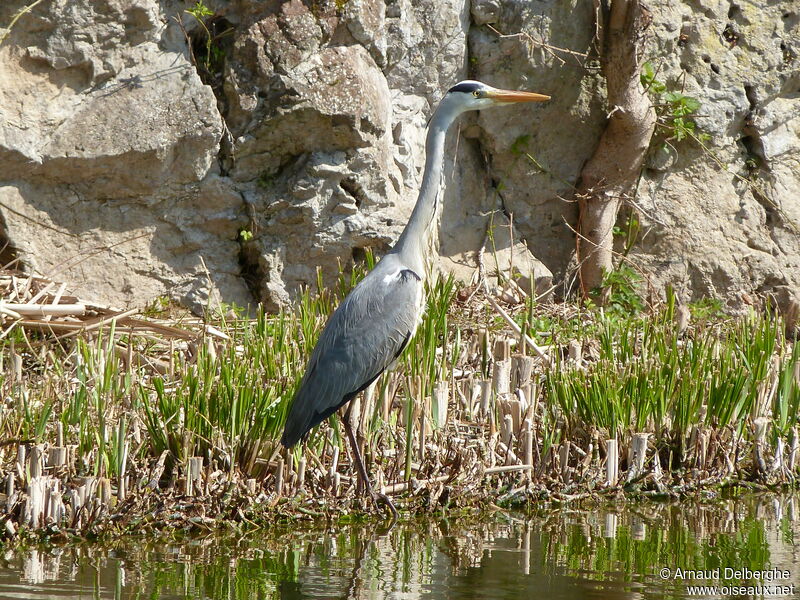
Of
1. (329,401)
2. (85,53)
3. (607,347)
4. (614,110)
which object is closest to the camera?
(329,401)

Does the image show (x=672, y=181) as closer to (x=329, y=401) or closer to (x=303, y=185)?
(x=303, y=185)

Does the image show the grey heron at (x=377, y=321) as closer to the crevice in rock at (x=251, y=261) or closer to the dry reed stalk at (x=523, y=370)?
the dry reed stalk at (x=523, y=370)

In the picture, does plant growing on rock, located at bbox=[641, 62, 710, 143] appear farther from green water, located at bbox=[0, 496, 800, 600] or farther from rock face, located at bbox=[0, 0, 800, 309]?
green water, located at bbox=[0, 496, 800, 600]

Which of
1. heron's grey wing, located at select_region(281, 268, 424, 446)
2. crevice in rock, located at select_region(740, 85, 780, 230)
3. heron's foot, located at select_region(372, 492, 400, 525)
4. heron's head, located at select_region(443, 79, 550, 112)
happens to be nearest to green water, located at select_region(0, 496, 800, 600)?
heron's foot, located at select_region(372, 492, 400, 525)

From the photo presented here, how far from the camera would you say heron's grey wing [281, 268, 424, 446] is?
4555 millimetres

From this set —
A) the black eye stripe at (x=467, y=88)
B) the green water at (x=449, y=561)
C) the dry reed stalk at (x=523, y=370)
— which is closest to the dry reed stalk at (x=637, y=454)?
the green water at (x=449, y=561)

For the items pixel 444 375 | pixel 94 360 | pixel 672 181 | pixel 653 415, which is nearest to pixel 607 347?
pixel 653 415

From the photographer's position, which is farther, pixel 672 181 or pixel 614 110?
pixel 672 181

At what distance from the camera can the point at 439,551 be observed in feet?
12.9

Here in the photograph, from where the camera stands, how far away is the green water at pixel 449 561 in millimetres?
3383

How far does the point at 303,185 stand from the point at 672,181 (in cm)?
317

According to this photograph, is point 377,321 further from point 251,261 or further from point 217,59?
point 217,59

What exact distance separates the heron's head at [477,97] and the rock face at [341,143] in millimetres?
1748

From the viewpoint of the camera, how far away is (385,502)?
14.5 feet
